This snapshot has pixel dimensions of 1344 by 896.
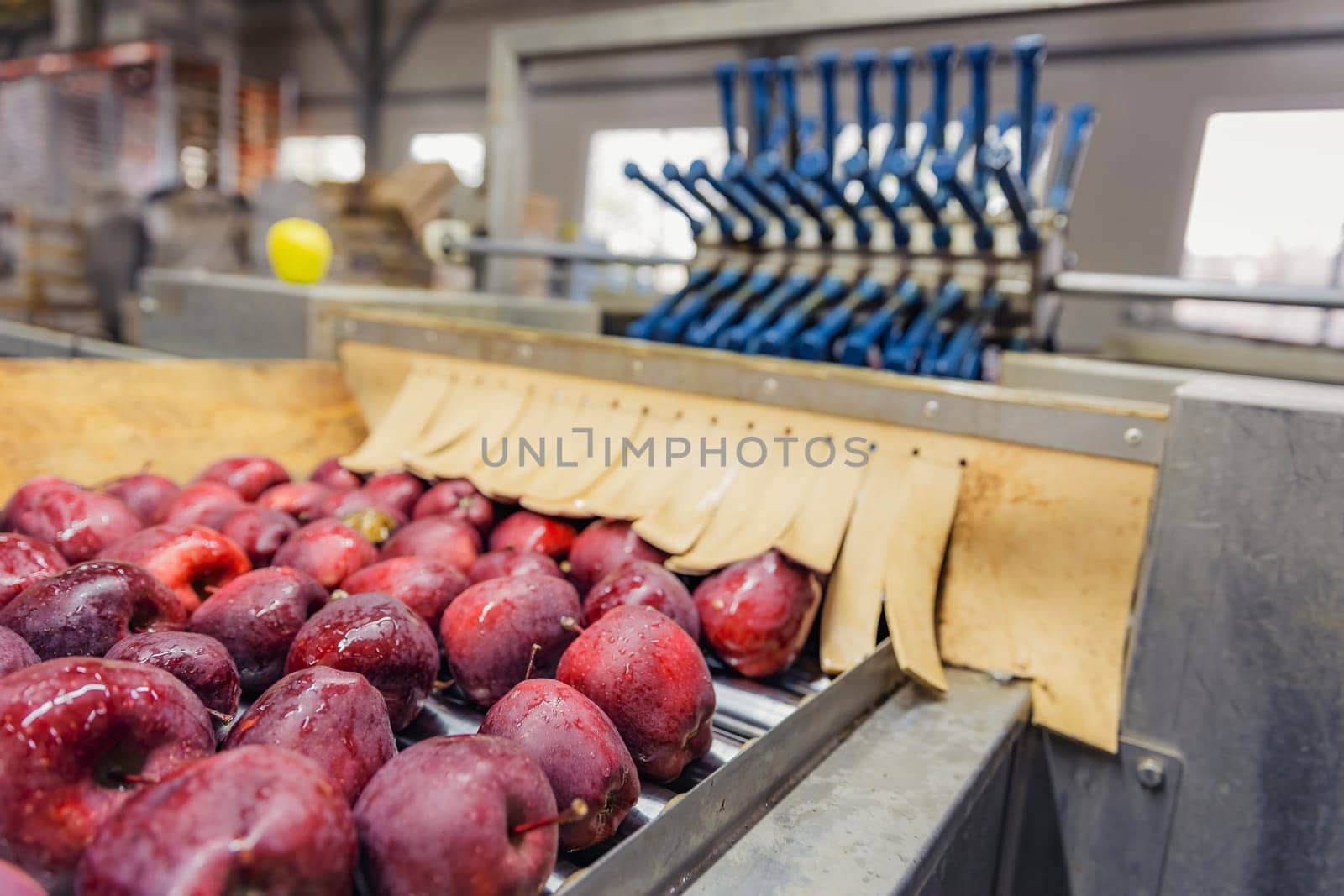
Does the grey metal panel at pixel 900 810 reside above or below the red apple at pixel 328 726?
below

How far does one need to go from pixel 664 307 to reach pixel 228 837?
81.7 inches

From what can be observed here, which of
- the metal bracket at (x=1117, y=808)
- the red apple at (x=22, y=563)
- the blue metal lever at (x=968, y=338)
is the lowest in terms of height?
the metal bracket at (x=1117, y=808)

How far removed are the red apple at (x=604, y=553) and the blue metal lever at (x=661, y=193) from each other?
129 centimetres

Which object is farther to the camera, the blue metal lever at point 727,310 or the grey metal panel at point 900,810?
the blue metal lever at point 727,310

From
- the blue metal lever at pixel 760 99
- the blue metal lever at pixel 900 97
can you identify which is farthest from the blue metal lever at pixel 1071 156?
the blue metal lever at pixel 760 99

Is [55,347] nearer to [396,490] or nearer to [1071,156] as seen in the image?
[396,490]

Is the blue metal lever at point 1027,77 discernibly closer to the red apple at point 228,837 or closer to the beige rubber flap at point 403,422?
the beige rubber flap at point 403,422

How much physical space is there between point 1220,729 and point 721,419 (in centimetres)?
101

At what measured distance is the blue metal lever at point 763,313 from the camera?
2.31m

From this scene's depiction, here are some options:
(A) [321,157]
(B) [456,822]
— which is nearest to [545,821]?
(B) [456,822]

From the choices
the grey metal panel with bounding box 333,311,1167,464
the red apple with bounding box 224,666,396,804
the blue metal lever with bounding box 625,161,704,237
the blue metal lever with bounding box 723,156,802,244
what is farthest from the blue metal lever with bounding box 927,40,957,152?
the red apple with bounding box 224,666,396,804

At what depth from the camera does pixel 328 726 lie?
0.87m

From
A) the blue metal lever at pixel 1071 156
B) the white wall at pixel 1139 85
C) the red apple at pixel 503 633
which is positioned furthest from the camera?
the white wall at pixel 1139 85

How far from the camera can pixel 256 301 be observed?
2.69 m
